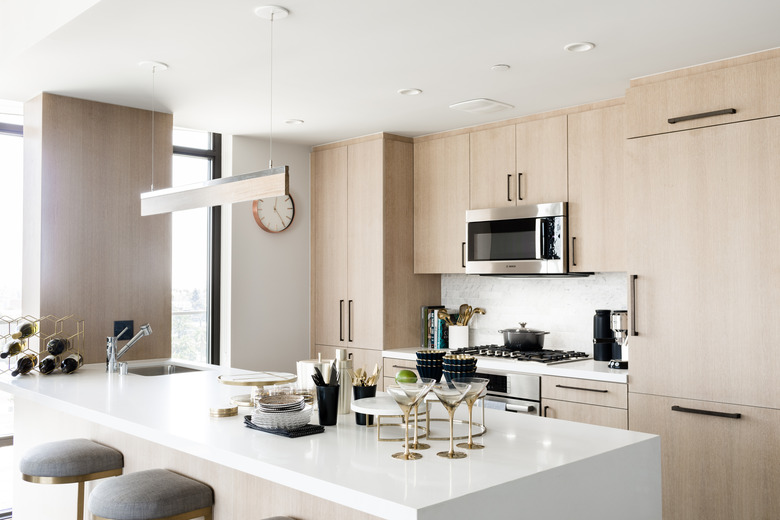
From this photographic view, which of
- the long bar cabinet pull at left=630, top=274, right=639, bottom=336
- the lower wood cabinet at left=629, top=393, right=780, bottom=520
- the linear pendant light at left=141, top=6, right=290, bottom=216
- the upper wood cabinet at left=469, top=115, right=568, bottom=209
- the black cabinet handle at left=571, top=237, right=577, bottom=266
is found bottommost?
the lower wood cabinet at left=629, top=393, right=780, bottom=520

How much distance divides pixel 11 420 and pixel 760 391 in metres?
4.20

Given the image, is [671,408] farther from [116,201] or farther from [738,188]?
[116,201]

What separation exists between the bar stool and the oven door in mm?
2020

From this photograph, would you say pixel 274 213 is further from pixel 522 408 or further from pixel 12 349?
pixel 522 408

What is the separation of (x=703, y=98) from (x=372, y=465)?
2.54 metres

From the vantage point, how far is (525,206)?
4305 mm

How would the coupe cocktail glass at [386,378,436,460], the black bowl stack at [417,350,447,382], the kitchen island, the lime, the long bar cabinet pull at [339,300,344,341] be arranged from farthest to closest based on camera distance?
the long bar cabinet pull at [339,300,344,341]
the black bowl stack at [417,350,447,382]
the lime
the coupe cocktail glass at [386,378,436,460]
the kitchen island

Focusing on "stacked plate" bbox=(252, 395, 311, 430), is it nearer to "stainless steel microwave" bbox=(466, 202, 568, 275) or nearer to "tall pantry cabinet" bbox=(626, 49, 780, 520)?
"tall pantry cabinet" bbox=(626, 49, 780, 520)

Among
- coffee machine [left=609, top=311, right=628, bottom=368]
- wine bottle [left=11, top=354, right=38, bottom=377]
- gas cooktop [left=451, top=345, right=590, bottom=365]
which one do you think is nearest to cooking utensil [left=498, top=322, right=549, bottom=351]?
gas cooktop [left=451, top=345, right=590, bottom=365]

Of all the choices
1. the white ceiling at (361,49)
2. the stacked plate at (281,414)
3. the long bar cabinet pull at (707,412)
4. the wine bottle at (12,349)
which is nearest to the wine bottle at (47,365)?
the wine bottle at (12,349)

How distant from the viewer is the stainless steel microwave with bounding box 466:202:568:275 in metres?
4.15

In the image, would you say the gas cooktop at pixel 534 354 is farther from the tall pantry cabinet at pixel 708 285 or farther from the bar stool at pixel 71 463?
the bar stool at pixel 71 463

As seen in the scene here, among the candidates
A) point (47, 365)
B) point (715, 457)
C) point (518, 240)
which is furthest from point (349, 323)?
point (715, 457)

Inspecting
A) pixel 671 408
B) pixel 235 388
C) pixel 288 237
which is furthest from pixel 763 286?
pixel 288 237
